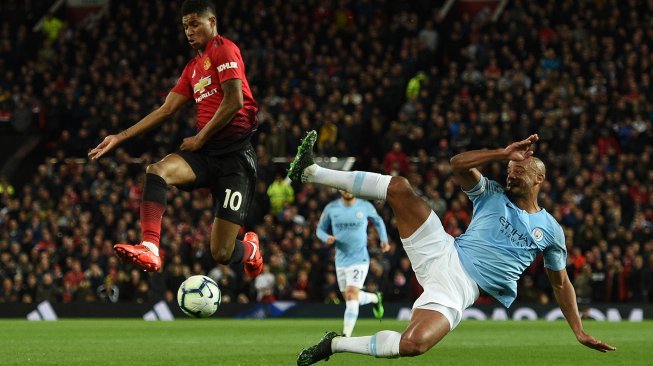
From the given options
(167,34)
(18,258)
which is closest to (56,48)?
(167,34)

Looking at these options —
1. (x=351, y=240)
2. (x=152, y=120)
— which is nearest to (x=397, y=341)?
(x=152, y=120)

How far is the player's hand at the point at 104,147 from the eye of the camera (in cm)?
919

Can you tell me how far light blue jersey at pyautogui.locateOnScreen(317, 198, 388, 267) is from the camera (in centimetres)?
1702

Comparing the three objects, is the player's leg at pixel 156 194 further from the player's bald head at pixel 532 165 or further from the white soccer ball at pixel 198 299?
the player's bald head at pixel 532 165

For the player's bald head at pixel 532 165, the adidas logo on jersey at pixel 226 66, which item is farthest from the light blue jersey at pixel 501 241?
the adidas logo on jersey at pixel 226 66

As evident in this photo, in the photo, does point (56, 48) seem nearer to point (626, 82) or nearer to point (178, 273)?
point (178, 273)

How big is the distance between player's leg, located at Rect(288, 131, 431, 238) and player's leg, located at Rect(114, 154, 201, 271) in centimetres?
143

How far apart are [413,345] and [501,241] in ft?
3.82

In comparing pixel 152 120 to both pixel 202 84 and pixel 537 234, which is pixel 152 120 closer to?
pixel 202 84

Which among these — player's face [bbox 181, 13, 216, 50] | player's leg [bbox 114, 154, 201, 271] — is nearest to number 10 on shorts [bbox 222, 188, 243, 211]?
player's leg [bbox 114, 154, 201, 271]

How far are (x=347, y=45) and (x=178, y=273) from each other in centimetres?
933

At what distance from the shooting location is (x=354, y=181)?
27.8 ft

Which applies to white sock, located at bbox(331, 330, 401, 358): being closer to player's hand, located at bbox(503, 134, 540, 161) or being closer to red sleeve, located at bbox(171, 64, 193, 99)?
player's hand, located at bbox(503, 134, 540, 161)

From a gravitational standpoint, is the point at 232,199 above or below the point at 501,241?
above
